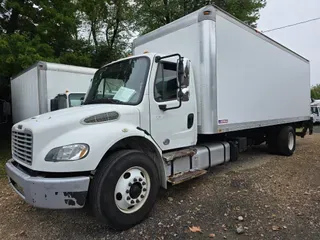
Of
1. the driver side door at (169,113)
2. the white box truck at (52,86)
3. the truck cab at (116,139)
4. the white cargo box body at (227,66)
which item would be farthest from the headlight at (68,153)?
the white box truck at (52,86)

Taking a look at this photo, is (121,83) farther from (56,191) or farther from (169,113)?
(56,191)

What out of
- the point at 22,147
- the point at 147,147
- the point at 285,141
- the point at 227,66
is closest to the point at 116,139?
the point at 147,147

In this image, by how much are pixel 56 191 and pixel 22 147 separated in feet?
3.08

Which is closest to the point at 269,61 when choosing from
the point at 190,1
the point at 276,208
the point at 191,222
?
the point at 276,208

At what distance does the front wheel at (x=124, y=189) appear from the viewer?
10.4 feet

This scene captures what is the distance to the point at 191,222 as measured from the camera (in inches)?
143

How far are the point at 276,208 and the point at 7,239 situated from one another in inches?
152

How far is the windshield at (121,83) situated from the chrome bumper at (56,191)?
1.39m

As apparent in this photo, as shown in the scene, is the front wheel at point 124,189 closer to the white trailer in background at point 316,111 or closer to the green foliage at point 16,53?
the green foliage at point 16,53

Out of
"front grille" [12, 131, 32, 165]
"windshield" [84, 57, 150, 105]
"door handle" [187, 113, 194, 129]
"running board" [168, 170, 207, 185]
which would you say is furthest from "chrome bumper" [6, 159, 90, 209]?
"door handle" [187, 113, 194, 129]

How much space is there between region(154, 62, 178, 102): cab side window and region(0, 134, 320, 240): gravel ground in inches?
69.7

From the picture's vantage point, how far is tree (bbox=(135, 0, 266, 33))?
17109 millimetres

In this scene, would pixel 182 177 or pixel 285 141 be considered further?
pixel 285 141

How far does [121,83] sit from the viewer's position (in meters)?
4.14
